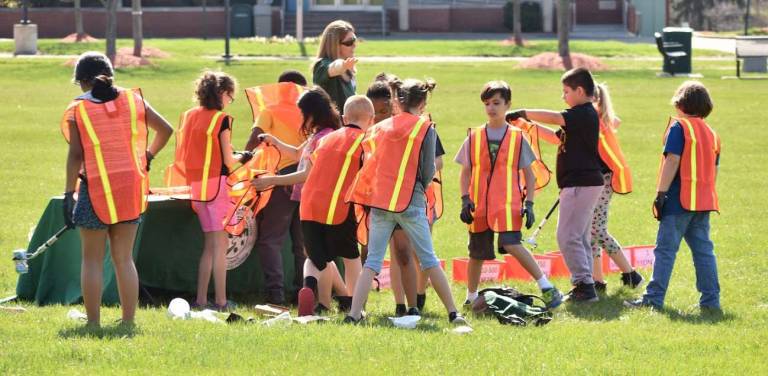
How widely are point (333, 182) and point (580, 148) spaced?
75.7 inches

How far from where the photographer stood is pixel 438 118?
2567 centimetres

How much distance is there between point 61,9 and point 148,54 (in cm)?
1725

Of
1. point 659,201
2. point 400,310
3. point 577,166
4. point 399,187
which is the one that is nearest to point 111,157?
point 399,187

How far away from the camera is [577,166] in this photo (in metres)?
9.70

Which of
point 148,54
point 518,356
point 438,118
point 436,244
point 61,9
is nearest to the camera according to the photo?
point 518,356

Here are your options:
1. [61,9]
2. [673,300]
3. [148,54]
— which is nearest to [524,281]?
[673,300]

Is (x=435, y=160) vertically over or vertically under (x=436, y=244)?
over

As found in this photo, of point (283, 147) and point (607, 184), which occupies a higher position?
point (283, 147)

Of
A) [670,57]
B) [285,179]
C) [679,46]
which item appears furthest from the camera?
[679,46]

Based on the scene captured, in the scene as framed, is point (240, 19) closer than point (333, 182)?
No

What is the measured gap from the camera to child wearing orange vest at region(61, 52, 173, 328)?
8070 millimetres

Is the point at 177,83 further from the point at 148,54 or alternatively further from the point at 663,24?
the point at 663,24

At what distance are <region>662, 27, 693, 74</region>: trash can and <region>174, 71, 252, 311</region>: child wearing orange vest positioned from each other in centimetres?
2825

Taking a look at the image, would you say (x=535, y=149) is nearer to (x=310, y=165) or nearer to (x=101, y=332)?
(x=310, y=165)
